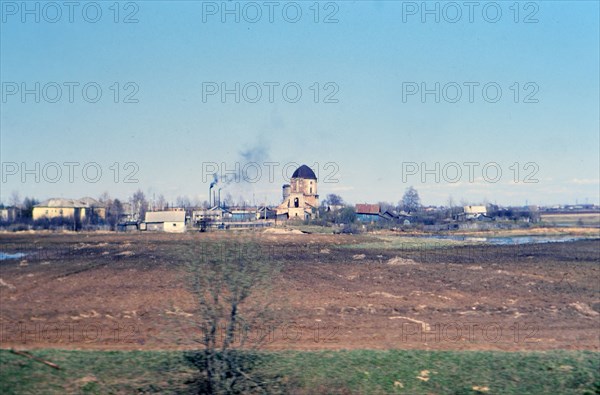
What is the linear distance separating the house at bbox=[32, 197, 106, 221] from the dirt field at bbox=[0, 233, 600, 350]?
60.8 m

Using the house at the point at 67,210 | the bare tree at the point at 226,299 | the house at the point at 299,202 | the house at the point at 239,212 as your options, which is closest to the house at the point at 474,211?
the house at the point at 299,202

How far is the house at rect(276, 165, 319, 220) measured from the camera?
8131 centimetres

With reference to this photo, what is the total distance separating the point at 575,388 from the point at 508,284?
43.0 feet

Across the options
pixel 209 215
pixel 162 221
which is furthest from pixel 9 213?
pixel 209 215

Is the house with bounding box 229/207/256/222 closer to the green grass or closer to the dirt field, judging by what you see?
the dirt field

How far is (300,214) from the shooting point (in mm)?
82188

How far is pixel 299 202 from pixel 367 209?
1059cm

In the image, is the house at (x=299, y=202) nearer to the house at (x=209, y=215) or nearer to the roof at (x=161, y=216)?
the roof at (x=161, y=216)

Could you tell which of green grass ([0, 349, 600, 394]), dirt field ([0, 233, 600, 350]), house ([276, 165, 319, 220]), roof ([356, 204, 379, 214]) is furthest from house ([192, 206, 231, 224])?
roof ([356, 204, 379, 214])

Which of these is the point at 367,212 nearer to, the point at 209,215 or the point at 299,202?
the point at 299,202

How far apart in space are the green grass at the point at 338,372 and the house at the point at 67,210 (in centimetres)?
7680

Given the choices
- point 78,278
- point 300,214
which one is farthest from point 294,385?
point 300,214

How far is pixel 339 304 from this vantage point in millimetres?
16328

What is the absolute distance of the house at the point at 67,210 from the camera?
280 feet
